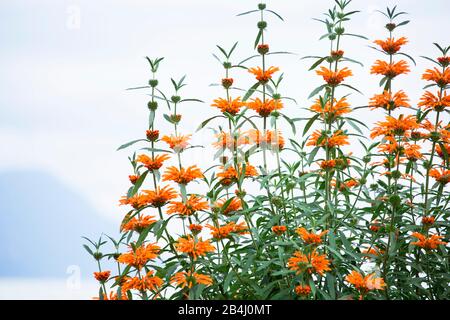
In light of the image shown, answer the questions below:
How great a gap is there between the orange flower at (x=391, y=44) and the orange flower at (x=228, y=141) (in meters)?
0.86

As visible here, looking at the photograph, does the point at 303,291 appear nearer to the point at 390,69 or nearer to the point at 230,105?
the point at 230,105

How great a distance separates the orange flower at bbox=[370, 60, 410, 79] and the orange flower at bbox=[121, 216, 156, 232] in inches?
50.0

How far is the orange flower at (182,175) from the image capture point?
8.11 ft

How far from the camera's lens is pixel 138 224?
2678mm

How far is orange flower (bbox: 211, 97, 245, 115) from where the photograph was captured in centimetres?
266

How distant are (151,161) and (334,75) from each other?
0.94m

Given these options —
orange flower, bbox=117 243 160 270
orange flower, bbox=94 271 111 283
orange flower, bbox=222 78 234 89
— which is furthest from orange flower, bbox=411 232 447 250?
orange flower, bbox=94 271 111 283

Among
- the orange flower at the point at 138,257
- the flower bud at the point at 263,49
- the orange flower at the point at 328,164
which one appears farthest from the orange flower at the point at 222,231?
the flower bud at the point at 263,49

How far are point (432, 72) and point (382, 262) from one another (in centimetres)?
95

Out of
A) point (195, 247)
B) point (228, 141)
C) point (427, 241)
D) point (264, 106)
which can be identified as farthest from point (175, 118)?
point (427, 241)

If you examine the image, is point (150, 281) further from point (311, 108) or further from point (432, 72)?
point (432, 72)

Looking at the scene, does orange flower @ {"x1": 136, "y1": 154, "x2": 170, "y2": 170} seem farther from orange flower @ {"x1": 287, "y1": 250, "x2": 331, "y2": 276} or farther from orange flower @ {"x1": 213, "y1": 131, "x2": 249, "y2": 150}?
orange flower @ {"x1": 287, "y1": 250, "x2": 331, "y2": 276}

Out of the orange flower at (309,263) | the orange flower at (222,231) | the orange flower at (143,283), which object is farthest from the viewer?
the orange flower at (222,231)

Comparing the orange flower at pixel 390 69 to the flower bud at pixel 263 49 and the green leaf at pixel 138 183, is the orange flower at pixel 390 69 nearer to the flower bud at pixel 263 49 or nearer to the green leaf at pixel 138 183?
the flower bud at pixel 263 49
